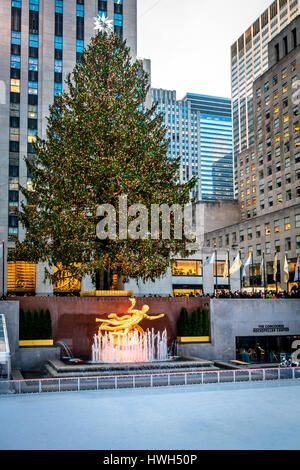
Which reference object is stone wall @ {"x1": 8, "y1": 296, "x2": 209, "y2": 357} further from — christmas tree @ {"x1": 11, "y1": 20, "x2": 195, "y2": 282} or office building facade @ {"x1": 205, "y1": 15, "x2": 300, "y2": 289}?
office building facade @ {"x1": 205, "y1": 15, "x2": 300, "y2": 289}

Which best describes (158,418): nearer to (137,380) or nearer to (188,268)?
(137,380)

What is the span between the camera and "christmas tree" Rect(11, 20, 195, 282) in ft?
105

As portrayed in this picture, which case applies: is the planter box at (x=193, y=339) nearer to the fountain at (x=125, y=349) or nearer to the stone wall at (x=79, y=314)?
the stone wall at (x=79, y=314)

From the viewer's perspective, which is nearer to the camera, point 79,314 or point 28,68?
point 79,314

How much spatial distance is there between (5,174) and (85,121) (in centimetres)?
2883

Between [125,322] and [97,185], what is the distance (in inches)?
375

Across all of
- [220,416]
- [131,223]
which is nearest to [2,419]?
[220,416]

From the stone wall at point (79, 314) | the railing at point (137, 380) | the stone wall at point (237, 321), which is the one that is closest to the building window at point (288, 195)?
the stone wall at point (237, 321)

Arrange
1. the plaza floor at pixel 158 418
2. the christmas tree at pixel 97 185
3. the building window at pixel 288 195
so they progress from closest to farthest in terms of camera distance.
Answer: the plaza floor at pixel 158 418 → the christmas tree at pixel 97 185 → the building window at pixel 288 195

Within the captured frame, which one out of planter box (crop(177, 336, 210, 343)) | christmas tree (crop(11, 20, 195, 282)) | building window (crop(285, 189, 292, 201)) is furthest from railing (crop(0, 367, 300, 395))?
building window (crop(285, 189, 292, 201))

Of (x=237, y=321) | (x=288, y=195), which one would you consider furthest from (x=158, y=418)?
(x=288, y=195)

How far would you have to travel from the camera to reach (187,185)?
1335 inches

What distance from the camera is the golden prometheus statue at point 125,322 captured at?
94.1ft

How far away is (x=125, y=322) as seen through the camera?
2875cm
